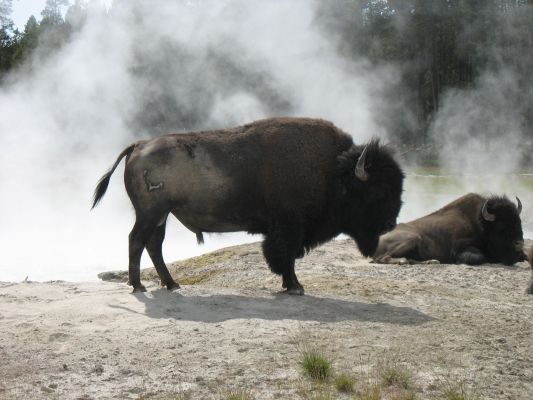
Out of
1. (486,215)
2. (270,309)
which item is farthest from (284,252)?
(486,215)

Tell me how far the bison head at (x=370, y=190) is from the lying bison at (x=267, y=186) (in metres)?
0.01

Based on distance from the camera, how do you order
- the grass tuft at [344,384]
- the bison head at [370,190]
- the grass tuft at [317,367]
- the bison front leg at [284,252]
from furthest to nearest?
the bison head at [370,190] → the bison front leg at [284,252] → the grass tuft at [317,367] → the grass tuft at [344,384]

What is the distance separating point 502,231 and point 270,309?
6.21m

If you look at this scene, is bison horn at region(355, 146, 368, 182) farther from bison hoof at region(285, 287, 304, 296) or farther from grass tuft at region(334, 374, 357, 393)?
grass tuft at region(334, 374, 357, 393)

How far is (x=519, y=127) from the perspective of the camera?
94.7ft

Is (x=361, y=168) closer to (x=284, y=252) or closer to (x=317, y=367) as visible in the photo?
(x=284, y=252)

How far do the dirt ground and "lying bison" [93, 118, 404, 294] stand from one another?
1.97 ft

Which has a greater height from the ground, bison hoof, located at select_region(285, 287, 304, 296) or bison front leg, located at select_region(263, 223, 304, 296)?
bison front leg, located at select_region(263, 223, 304, 296)

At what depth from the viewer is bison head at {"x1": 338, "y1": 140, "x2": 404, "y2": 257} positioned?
8.54 metres

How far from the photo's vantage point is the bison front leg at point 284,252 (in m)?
8.30

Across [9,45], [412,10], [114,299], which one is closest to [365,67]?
[412,10]

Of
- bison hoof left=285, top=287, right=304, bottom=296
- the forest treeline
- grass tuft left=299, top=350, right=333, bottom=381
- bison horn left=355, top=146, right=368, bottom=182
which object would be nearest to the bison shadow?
bison hoof left=285, top=287, right=304, bottom=296

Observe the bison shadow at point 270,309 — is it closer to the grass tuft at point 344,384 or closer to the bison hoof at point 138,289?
the bison hoof at point 138,289

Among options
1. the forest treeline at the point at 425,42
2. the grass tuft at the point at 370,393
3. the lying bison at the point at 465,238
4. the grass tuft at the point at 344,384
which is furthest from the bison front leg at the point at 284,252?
the forest treeline at the point at 425,42
